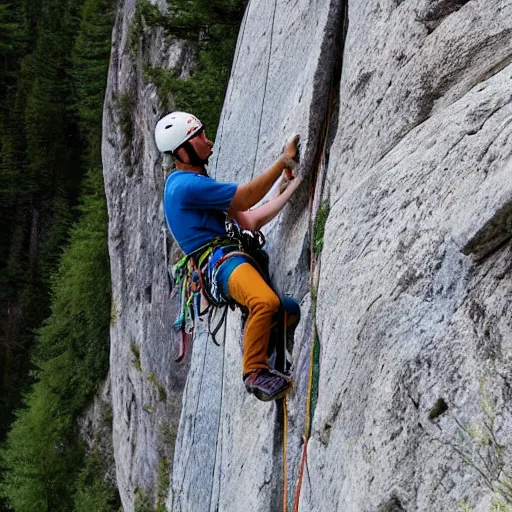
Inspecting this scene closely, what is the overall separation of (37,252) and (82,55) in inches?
386

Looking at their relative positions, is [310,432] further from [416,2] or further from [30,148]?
[30,148]

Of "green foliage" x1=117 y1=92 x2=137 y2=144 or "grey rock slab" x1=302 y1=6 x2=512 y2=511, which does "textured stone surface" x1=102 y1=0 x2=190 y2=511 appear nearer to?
"green foliage" x1=117 y1=92 x2=137 y2=144

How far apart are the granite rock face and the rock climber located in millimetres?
248

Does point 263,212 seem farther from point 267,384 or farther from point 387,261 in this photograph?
point 387,261

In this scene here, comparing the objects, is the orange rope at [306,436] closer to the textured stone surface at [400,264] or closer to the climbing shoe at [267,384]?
the textured stone surface at [400,264]

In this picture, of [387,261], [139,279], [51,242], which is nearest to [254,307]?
[387,261]

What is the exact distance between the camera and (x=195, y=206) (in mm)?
6320

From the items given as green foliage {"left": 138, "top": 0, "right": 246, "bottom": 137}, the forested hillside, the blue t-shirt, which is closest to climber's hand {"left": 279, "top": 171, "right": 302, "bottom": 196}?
the blue t-shirt

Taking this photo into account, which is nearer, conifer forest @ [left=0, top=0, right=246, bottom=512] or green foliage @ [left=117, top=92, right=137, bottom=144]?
conifer forest @ [left=0, top=0, right=246, bottom=512]

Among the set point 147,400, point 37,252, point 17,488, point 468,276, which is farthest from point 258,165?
point 37,252

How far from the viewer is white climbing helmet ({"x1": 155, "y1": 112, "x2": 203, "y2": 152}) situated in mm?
6375

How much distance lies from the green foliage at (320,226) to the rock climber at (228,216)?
490mm

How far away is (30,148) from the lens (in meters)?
35.5

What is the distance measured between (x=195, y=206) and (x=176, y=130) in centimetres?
65
